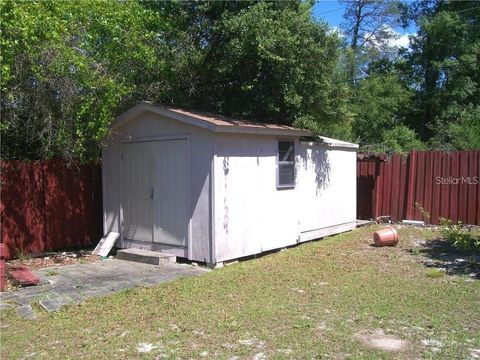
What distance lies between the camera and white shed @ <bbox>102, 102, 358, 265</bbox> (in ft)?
29.0

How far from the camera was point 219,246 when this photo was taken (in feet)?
28.9

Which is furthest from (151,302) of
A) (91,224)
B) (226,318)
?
(91,224)

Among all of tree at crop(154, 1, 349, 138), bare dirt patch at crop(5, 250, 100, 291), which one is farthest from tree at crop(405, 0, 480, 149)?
bare dirt patch at crop(5, 250, 100, 291)

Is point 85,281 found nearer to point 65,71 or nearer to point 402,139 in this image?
point 65,71

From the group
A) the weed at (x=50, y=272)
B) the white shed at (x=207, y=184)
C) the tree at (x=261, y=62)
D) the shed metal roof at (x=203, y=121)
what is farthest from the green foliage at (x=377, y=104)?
the weed at (x=50, y=272)

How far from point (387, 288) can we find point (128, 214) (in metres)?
5.50

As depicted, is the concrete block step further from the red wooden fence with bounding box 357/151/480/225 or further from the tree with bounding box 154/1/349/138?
the red wooden fence with bounding box 357/151/480/225

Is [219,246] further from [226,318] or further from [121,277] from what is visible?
[226,318]

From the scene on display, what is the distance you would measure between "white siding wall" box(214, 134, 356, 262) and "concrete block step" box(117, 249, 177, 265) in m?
1.07

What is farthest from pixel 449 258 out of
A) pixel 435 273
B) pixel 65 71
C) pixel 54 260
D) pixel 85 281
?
pixel 65 71

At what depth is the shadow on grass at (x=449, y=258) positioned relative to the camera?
8344mm

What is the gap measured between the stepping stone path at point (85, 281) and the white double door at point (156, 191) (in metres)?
0.73

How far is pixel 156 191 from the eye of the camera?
970 cm

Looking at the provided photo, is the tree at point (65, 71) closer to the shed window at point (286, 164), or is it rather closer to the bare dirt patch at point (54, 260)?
the bare dirt patch at point (54, 260)
